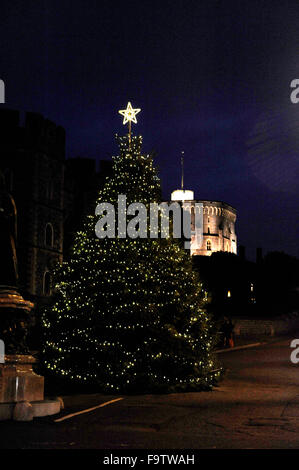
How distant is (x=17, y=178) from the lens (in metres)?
50.2

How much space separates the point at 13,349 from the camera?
1151 cm

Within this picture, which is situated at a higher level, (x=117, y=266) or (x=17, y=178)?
(x=17, y=178)

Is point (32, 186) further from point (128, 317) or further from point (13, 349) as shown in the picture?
point (13, 349)

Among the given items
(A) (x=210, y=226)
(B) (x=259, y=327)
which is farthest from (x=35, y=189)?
(A) (x=210, y=226)

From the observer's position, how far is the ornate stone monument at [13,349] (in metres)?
11.0

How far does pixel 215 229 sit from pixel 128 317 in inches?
4241

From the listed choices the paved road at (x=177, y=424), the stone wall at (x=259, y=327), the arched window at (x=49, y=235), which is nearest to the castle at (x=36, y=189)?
the arched window at (x=49, y=235)

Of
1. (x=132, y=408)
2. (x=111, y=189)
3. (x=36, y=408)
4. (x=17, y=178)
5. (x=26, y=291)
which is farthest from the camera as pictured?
(x=17, y=178)

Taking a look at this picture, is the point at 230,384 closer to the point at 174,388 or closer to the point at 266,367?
the point at 174,388

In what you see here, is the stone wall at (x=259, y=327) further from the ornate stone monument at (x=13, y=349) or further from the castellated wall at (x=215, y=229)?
the castellated wall at (x=215, y=229)

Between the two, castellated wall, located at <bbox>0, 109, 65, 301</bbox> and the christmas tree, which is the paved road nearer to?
the christmas tree
